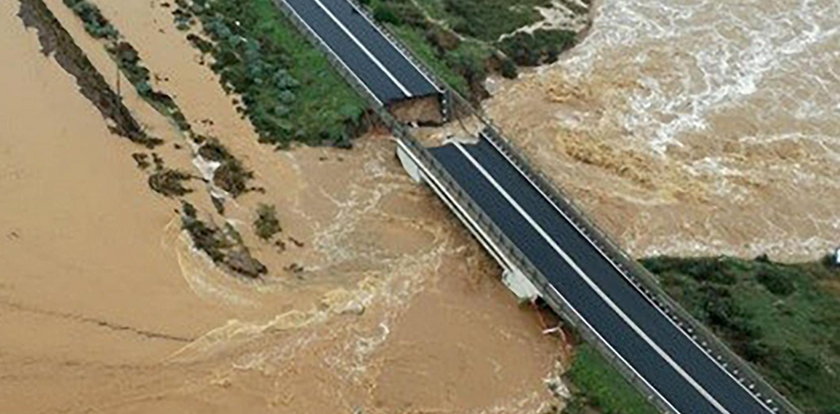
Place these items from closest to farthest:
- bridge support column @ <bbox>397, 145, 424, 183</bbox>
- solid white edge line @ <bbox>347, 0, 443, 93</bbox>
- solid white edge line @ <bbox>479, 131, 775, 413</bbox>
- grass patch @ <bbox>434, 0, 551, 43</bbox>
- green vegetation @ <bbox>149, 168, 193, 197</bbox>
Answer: solid white edge line @ <bbox>479, 131, 775, 413</bbox>
green vegetation @ <bbox>149, 168, 193, 197</bbox>
bridge support column @ <bbox>397, 145, 424, 183</bbox>
solid white edge line @ <bbox>347, 0, 443, 93</bbox>
grass patch @ <bbox>434, 0, 551, 43</bbox>

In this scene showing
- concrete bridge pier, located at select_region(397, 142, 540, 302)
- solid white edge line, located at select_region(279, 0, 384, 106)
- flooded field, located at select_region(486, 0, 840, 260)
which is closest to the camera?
concrete bridge pier, located at select_region(397, 142, 540, 302)

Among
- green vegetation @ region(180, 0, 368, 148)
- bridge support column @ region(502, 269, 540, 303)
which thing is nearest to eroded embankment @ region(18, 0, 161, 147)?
green vegetation @ region(180, 0, 368, 148)

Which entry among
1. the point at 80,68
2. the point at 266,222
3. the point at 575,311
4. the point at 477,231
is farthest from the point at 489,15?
the point at 575,311

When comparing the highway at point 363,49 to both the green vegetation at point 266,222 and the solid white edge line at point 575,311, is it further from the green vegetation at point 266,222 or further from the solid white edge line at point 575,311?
the green vegetation at point 266,222

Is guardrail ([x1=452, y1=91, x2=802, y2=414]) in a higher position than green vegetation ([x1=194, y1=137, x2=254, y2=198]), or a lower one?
lower

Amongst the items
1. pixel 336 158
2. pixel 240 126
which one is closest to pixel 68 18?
pixel 240 126

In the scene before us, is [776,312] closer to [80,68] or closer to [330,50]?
[330,50]

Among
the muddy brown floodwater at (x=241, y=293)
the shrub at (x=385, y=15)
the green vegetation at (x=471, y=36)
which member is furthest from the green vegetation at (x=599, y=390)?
the shrub at (x=385, y=15)

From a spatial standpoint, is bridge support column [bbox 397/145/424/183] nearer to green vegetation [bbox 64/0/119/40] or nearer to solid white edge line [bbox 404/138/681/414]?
solid white edge line [bbox 404/138/681/414]
